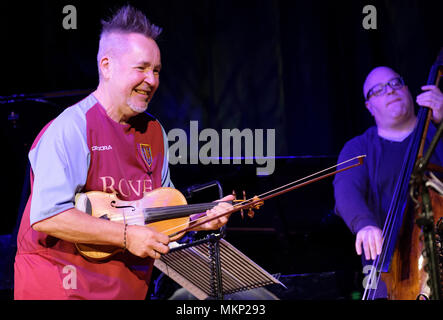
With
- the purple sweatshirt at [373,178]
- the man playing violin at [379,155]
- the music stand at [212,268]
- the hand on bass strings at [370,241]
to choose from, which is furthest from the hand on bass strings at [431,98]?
the music stand at [212,268]

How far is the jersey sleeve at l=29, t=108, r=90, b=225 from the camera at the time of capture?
6.86 feet

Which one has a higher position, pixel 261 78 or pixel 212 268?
pixel 261 78

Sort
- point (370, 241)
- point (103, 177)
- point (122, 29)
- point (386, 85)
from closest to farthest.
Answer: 1. point (103, 177)
2. point (122, 29)
3. point (370, 241)
4. point (386, 85)

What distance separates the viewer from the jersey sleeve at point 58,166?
6.86 ft

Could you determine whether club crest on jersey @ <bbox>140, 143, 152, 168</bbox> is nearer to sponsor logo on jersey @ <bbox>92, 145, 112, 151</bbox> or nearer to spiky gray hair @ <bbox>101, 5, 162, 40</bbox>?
sponsor logo on jersey @ <bbox>92, 145, 112, 151</bbox>

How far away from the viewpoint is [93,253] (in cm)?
220

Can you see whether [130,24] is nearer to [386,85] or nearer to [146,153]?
[146,153]

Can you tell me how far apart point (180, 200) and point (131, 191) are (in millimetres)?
223

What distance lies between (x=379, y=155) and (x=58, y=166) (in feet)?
7.14

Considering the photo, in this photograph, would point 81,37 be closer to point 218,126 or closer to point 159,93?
point 159,93

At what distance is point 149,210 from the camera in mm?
2305

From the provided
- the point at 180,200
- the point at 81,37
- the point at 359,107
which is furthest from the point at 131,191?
the point at 81,37

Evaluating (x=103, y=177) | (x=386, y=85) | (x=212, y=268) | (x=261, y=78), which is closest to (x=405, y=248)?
(x=212, y=268)
